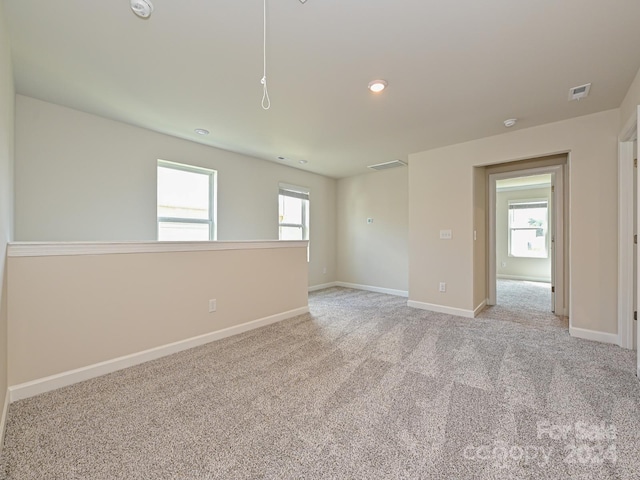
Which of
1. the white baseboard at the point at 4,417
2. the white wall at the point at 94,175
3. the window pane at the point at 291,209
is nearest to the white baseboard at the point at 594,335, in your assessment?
the window pane at the point at 291,209

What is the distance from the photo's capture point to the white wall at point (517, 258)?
6.90 metres

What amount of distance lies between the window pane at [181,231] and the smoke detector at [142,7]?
259 centimetres

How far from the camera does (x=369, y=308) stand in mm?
4273

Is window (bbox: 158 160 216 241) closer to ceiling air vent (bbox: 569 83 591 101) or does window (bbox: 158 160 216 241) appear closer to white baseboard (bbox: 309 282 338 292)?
white baseboard (bbox: 309 282 338 292)

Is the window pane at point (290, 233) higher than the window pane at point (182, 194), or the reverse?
the window pane at point (182, 194)

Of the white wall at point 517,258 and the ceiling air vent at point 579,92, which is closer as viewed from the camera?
the ceiling air vent at point 579,92

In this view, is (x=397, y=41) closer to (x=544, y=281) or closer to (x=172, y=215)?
(x=172, y=215)

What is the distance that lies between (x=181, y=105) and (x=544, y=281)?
8.38 metres

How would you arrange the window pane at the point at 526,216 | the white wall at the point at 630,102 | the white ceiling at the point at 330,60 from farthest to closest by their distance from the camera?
the window pane at the point at 526,216 → the white wall at the point at 630,102 → the white ceiling at the point at 330,60

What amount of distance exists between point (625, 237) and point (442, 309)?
2067mm

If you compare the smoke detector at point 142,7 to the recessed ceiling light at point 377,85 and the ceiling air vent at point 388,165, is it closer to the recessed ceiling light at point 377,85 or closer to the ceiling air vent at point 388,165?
the recessed ceiling light at point 377,85

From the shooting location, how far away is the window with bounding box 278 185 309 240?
5277 millimetres

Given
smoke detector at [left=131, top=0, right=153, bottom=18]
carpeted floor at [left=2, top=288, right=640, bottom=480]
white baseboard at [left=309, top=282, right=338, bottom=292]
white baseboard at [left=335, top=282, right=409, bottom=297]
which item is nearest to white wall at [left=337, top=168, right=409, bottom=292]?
white baseboard at [left=335, top=282, right=409, bottom=297]

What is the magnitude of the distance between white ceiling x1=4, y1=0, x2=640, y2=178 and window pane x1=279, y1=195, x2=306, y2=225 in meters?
2.10
